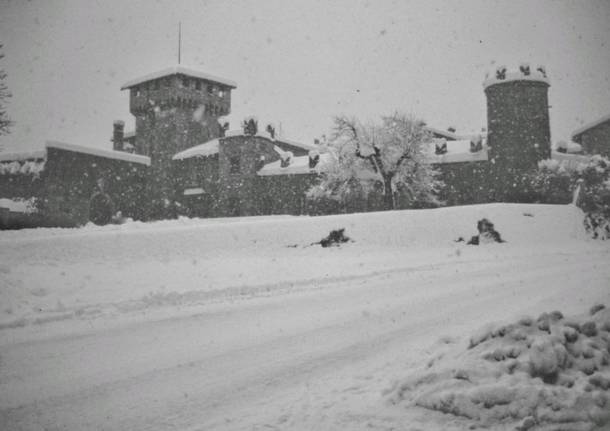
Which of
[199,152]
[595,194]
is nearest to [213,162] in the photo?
[199,152]

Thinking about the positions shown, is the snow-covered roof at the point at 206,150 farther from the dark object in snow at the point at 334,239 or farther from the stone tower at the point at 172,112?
the dark object in snow at the point at 334,239

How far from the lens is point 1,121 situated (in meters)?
23.6

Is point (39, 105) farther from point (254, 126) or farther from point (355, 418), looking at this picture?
point (355, 418)

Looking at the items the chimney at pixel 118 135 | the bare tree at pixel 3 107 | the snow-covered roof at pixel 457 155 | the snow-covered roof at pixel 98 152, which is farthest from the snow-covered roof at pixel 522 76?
the chimney at pixel 118 135

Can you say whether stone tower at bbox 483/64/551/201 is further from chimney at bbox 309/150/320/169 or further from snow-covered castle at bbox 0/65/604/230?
chimney at bbox 309/150/320/169

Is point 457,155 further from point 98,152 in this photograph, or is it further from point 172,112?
point 172,112

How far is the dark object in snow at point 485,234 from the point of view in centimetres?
2036

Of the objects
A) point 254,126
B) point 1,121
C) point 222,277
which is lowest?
point 222,277

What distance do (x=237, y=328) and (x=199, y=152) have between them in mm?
45088

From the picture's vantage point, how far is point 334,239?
2033 centimetres

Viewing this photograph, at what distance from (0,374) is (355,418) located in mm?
3677

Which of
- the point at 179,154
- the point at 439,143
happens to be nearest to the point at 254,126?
the point at 179,154

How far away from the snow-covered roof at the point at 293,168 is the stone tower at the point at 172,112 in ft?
41.7

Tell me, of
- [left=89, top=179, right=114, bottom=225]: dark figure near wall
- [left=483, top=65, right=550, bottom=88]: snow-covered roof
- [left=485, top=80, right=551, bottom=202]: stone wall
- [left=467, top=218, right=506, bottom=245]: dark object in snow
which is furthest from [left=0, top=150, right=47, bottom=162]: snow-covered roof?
[left=483, top=65, right=550, bottom=88]: snow-covered roof
